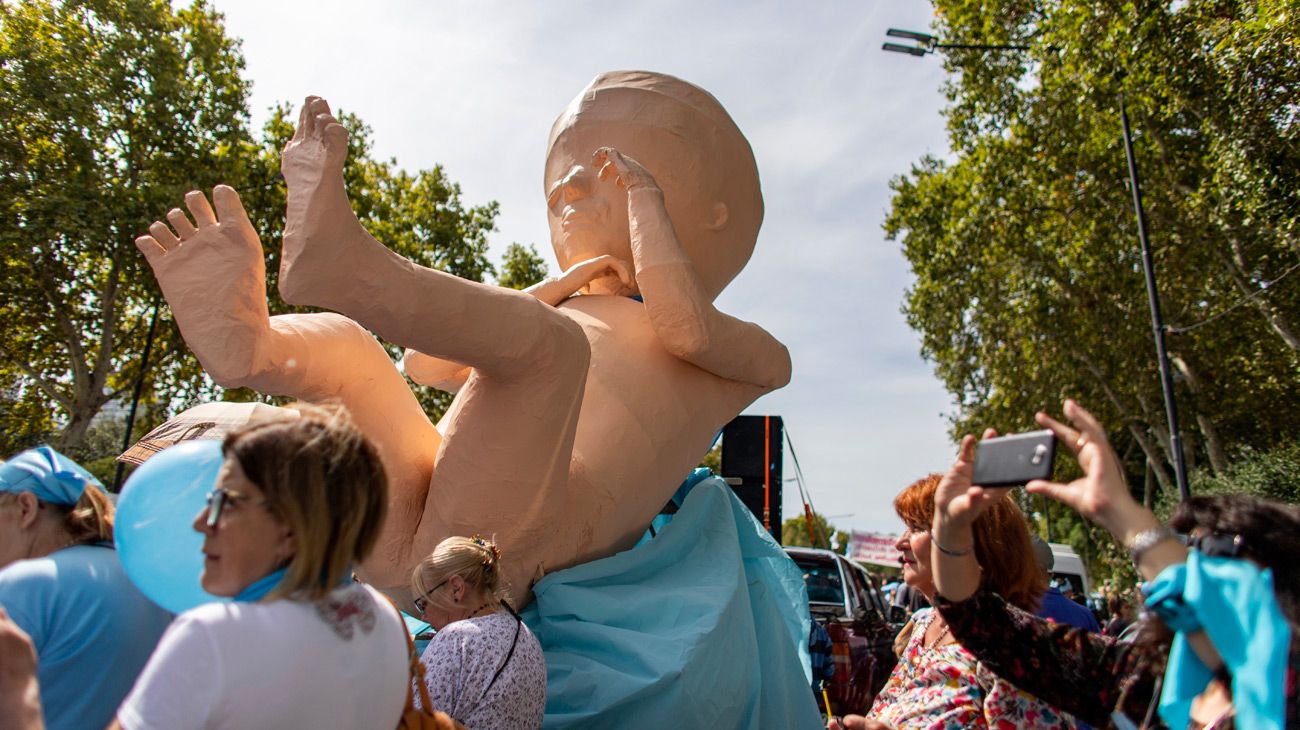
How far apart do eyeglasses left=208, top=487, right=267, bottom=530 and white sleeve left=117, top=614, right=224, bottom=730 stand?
200mm

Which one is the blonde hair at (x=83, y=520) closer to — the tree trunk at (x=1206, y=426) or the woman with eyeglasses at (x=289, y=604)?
the woman with eyeglasses at (x=289, y=604)

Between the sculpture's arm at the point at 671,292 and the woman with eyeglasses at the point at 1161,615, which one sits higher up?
the sculpture's arm at the point at 671,292

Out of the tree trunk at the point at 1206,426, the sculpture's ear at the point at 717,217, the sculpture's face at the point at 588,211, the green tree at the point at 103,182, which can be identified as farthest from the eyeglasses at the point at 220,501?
the tree trunk at the point at 1206,426

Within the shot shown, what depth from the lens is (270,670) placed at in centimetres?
120

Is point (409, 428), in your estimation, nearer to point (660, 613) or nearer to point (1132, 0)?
point (660, 613)

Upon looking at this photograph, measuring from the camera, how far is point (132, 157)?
1241 cm

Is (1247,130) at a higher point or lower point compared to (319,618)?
higher

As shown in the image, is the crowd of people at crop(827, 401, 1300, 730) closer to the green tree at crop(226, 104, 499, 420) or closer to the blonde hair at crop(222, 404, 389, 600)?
the blonde hair at crop(222, 404, 389, 600)

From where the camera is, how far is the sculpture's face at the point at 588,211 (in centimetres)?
389

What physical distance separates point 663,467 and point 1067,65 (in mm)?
10927

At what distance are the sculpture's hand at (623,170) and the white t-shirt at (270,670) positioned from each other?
2.45m

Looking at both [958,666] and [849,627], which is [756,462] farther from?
[958,666]

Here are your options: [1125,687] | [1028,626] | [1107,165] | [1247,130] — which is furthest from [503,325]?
[1107,165]

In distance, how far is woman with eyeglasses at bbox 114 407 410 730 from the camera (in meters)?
1.17
